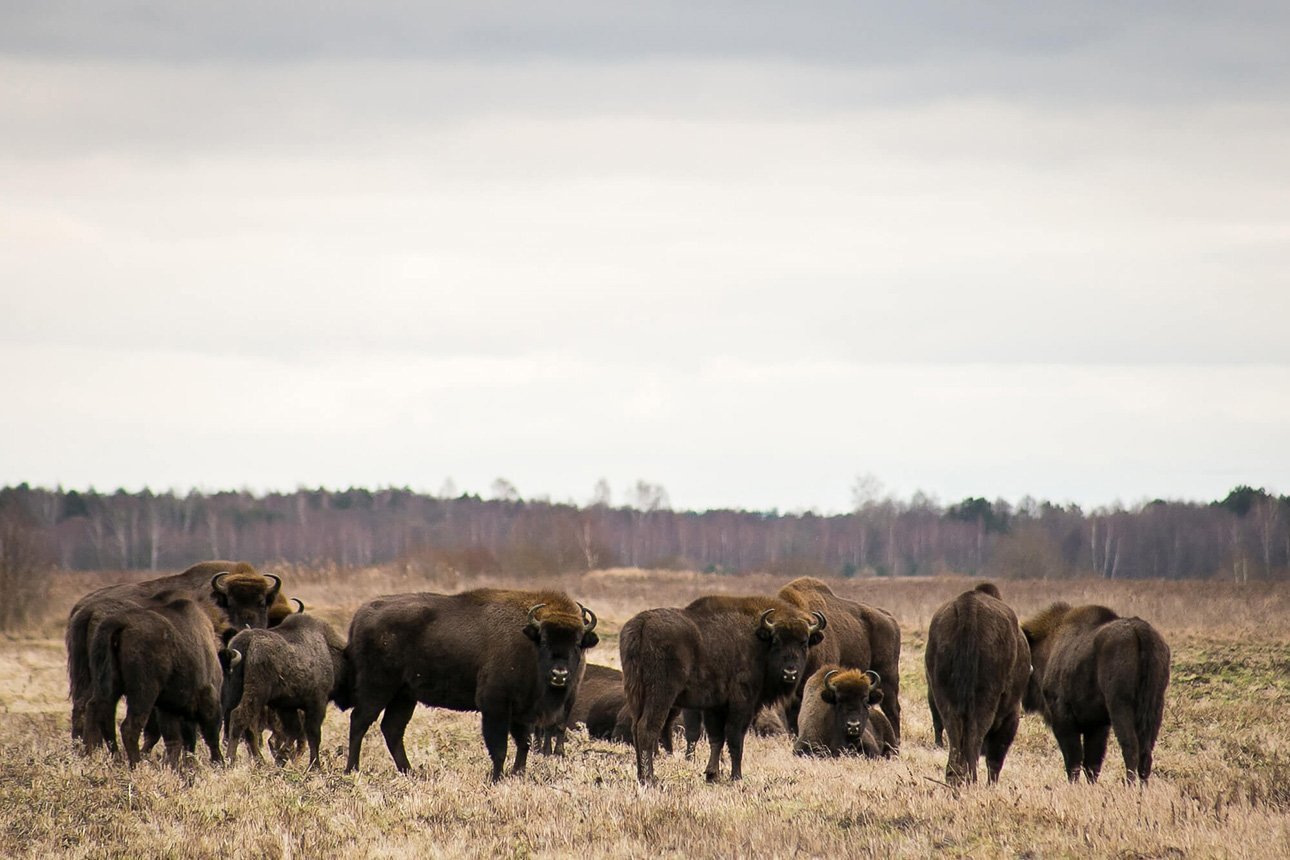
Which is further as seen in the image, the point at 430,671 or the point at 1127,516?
the point at 1127,516

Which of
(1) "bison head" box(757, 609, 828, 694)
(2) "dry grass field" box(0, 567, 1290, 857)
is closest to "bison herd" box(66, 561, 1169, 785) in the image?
(1) "bison head" box(757, 609, 828, 694)

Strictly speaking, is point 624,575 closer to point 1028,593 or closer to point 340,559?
point 1028,593

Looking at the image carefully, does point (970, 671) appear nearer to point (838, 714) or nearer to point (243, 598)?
point (838, 714)

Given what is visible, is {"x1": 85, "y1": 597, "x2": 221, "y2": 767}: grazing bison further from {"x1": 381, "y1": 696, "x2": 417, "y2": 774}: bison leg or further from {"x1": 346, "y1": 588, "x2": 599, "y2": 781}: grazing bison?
{"x1": 381, "y1": 696, "x2": 417, "y2": 774}: bison leg

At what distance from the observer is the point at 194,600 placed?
15719 mm

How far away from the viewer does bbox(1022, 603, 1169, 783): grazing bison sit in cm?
1378

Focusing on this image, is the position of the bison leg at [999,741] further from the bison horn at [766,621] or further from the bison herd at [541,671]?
the bison horn at [766,621]

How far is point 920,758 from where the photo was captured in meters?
18.2

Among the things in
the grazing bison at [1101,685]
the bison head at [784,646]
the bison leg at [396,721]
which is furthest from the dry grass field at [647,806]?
the bison head at [784,646]

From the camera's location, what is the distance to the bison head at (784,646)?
1571cm

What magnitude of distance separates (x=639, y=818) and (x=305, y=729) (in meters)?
5.94

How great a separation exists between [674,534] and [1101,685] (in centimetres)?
13435

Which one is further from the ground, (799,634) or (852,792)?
(799,634)

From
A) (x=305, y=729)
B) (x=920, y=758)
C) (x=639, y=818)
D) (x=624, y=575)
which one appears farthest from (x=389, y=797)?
(x=624, y=575)
